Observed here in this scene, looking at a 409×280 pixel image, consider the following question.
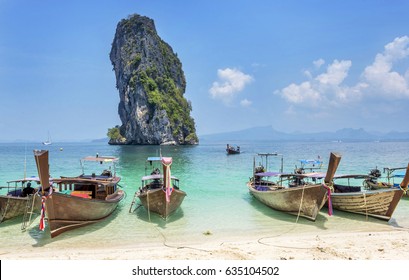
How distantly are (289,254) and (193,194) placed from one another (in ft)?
38.4

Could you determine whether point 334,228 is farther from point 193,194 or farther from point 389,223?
point 193,194

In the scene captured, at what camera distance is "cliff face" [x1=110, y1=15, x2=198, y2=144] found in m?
96.2

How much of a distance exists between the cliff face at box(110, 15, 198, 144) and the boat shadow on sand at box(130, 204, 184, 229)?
81358mm

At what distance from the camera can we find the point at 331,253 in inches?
338

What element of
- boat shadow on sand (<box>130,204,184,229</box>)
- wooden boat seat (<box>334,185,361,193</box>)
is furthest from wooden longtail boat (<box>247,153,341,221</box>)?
boat shadow on sand (<box>130,204,184,229</box>)

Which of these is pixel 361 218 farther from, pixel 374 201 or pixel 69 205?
pixel 69 205

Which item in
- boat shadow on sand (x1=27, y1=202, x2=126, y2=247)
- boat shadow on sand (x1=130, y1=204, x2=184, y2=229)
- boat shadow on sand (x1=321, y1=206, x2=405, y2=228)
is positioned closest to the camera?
boat shadow on sand (x1=27, y1=202, x2=126, y2=247)

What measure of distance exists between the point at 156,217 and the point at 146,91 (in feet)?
282

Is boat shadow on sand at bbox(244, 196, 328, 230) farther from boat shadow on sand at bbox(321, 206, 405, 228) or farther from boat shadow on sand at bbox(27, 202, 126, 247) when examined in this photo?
boat shadow on sand at bbox(27, 202, 126, 247)

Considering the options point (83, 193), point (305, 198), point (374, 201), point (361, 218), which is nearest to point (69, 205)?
point (83, 193)

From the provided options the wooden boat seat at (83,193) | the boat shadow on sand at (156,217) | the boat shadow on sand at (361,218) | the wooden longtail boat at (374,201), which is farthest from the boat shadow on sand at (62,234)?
the wooden longtail boat at (374,201)

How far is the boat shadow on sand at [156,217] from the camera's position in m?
12.8

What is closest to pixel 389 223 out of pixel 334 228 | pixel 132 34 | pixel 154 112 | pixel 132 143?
pixel 334 228

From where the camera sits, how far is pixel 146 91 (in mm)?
95875
